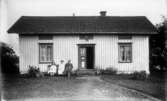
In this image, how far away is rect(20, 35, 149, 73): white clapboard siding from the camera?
22.2m

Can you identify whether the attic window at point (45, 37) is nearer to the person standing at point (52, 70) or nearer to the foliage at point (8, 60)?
the person standing at point (52, 70)

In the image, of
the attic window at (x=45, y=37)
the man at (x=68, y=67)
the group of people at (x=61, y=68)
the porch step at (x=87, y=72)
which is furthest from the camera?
the attic window at (x=45, y=37)

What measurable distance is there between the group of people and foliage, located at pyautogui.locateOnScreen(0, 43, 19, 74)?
5672 millimetres

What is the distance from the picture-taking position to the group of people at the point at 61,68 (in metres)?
20.4

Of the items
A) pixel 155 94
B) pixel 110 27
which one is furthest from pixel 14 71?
pixel 155 94

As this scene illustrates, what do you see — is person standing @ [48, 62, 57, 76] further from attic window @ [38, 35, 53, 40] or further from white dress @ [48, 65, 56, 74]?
attic window @ [38, 35, 53, 40]

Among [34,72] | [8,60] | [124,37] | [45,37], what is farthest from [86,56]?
[8,60]

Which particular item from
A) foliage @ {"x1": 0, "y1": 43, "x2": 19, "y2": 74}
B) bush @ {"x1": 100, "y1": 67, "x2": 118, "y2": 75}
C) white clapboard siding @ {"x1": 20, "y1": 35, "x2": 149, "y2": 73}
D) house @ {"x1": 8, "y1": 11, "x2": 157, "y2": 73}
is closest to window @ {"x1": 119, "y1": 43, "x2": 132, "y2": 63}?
house @ {"x1": 8, "y1": 11, "x2": 157, "y2": 73}

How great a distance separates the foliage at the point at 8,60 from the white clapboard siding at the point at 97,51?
13.2 ft

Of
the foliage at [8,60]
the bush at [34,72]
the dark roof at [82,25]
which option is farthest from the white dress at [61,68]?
the foliage at [8,60]

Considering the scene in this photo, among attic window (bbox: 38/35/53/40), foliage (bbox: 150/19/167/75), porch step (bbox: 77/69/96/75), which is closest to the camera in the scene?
porch step (bbox: 77/69/96/75)

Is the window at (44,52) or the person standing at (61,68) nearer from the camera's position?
the person standing at (61,68)

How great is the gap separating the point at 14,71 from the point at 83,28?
27.4 ft

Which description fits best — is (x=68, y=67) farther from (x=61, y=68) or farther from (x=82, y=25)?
(x=82, y=25)
